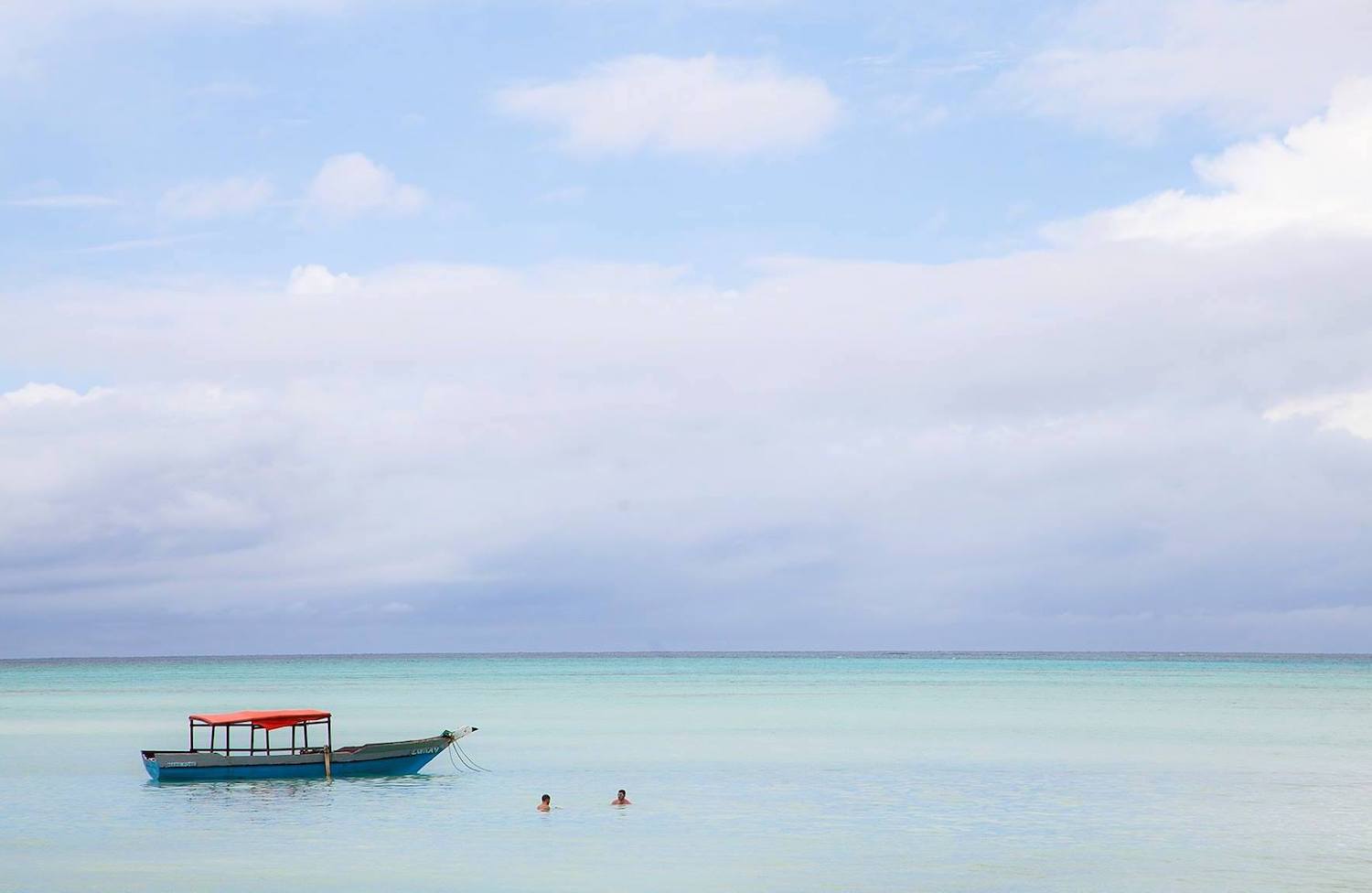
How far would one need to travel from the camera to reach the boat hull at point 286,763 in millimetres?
40312

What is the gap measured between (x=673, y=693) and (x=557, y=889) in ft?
240

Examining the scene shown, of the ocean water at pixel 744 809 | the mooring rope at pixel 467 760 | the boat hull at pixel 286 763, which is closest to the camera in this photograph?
the ocean water at pixel 744 809

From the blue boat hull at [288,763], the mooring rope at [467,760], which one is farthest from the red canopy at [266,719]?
the mooring rope at [467,760]

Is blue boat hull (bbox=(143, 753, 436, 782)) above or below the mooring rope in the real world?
above

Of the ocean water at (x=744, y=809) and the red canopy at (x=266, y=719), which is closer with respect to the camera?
the ocean water at (x=744, y=809)

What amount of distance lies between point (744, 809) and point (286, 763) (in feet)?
46.7

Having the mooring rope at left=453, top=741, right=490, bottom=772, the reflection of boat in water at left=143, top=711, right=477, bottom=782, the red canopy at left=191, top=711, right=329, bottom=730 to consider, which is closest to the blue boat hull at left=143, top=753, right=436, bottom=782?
the reflection of boat in water at left=143, top=711, right=477, bottom=782

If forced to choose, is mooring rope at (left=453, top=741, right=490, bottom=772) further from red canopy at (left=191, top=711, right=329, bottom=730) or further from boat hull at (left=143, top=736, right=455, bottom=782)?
red canopy at (left=191, top=711, right=329, bottom=730)

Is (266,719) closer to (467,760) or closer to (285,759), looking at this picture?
(285,759)

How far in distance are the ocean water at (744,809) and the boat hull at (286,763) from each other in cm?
49

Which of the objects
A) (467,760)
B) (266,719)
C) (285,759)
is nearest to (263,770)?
(285,759)

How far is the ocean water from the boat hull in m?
0.49

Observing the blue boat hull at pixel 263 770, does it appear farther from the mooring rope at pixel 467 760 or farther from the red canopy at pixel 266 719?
the mooring rope at pixel 467 760

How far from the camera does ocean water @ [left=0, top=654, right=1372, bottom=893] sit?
26859mm
